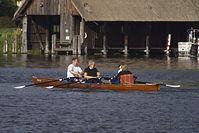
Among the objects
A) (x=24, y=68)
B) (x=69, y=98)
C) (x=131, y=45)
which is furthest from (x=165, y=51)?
(x=69, y=98)

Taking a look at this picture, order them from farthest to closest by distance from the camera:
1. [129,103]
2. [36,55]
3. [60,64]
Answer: [36,55]
[60,64]
[129,103]

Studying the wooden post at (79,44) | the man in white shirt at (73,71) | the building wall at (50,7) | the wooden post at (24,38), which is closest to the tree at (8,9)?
the wooden post at (24,38)

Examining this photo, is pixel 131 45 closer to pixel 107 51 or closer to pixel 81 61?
pixel 107 51

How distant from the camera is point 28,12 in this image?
65938mm

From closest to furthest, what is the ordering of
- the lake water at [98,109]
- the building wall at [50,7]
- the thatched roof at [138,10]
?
the lake water at [98,109] < the thatched roof at [138,10] < the building wall at [50,7]

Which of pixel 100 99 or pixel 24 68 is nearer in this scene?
pixel 100 99

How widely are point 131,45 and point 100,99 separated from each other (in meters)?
40.6

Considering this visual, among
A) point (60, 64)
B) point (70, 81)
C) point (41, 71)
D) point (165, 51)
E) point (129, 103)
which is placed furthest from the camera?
point (165, 51)

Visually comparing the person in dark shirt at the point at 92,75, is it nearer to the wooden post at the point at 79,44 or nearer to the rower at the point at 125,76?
the rower at the point at 125,76

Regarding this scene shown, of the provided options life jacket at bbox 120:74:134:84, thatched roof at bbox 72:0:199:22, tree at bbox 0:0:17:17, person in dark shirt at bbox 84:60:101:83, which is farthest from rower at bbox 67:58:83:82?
tree at bbox 0:0:17:17

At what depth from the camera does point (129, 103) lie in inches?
1167

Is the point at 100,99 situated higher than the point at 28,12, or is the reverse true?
the point at 28,12

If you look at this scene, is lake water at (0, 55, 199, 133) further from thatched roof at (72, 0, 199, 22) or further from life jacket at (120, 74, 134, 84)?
thatched roof at (72, 0, 199, 22)

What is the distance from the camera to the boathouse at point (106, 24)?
213 feet
